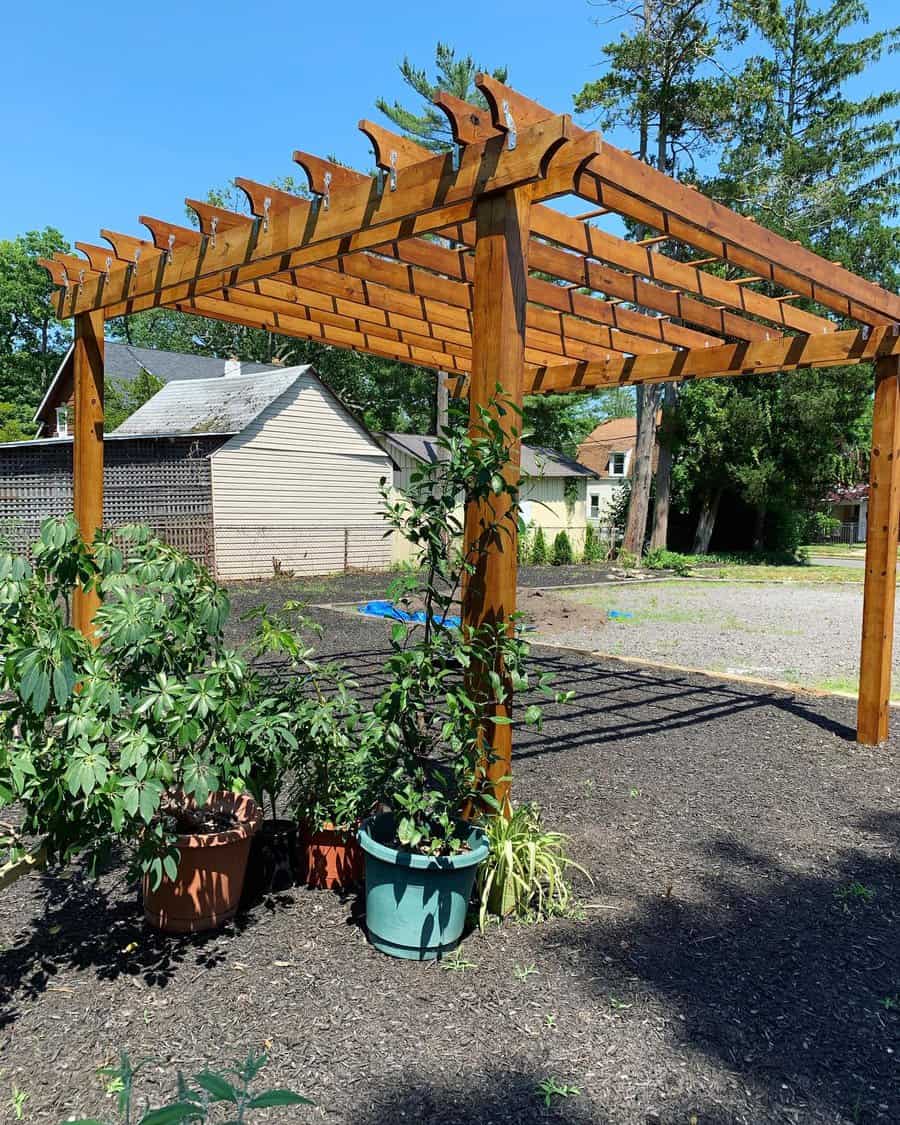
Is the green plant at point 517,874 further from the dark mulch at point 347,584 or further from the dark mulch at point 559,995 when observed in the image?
the dark mulch at point 347,584

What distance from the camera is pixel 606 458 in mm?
37688

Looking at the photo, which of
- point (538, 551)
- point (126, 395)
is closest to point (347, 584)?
point (538, 551)

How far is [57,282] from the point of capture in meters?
5.37

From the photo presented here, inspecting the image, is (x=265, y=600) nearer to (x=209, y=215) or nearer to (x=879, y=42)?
(x=209, y=215)

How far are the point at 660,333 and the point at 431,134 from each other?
66.7 ft

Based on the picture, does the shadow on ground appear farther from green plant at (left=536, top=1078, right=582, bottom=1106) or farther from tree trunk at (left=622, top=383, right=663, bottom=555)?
tree trunk at (left=622, top=383, right=663, bottom=555)

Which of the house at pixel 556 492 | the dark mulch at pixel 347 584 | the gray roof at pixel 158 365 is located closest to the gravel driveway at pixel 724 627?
the dark mulch at pixel 347 584

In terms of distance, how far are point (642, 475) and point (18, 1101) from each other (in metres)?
21.5

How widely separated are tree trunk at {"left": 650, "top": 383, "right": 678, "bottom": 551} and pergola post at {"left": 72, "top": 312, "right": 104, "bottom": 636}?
19575 millimetres

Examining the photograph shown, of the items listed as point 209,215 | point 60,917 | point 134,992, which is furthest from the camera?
point 209,215

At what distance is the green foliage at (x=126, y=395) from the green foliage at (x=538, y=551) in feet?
37.1

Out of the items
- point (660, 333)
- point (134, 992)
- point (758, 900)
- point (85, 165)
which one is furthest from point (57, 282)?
point (85, 165)

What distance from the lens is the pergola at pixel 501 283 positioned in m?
2.82

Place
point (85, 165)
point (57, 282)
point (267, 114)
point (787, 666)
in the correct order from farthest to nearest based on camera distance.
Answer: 1. point (85, 165)
2. point (267, 114)
3. point (787, 666)
4. point (57, 282)
